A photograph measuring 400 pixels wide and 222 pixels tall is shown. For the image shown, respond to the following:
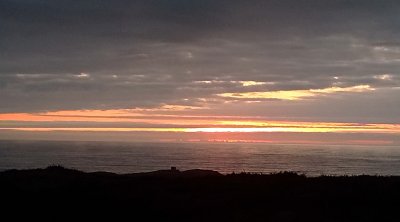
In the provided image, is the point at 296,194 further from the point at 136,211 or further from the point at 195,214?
the point at 136,211

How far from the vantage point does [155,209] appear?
19609 millimetres

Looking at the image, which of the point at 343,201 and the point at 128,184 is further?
the point at 128,184

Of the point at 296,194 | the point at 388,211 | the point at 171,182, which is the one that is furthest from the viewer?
the point at 171,182

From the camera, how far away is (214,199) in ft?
67.4

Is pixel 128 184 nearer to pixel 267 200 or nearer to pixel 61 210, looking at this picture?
pixel 61 210

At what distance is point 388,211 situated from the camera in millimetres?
16969

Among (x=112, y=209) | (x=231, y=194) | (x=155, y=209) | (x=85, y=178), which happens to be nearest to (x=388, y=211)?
(x=231, y=194)

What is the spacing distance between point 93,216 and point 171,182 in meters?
7.35

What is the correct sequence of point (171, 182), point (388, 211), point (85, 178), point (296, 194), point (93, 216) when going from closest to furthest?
point (388, 211)
point (93, 216)
point (296, 194)
point (171, 182)
point (85, 178)

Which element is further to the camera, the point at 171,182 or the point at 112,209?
the point at 171,182

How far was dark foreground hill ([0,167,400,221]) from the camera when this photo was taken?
57.3 ft

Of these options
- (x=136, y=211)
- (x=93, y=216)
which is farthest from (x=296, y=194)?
(x=93, y=216)

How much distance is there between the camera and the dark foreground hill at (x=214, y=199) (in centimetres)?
1747

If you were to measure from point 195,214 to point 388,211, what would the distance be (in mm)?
6377
